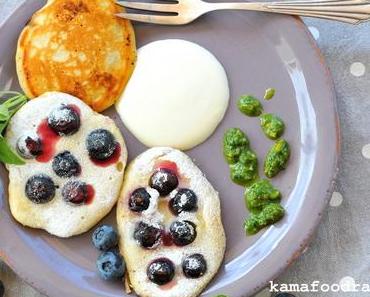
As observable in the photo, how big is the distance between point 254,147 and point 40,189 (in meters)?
0.49

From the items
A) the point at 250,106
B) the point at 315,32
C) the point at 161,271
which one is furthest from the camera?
the point at 315,32

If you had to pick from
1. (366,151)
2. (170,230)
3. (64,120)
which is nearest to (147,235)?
(170,230)

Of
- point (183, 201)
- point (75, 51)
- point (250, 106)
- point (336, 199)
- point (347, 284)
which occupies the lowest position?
point (347, 284)

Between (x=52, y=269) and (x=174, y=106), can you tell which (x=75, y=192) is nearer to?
(x=52, y=269)

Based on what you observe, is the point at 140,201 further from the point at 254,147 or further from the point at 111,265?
the point at 254,147

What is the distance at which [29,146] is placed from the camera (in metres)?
1.67

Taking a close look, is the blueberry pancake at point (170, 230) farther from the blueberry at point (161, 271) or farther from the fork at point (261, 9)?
the fork at point (261, 9)

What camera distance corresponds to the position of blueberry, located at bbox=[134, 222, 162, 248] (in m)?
1.65

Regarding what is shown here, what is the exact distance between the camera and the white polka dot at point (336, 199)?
1.79 meters

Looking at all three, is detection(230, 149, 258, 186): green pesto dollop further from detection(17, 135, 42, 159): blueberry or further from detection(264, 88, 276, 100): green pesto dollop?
detection(17, 135, 42, 159): blueberry

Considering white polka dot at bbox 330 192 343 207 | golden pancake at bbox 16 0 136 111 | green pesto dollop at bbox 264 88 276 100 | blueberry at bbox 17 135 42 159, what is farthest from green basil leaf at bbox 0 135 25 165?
white polka dot at bbox 330 192 343 207

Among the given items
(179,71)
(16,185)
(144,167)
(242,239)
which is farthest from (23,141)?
(242,239)

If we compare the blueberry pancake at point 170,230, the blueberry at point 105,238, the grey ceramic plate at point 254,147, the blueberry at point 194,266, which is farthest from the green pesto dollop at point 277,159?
Answer: the blueberry at point 105,238

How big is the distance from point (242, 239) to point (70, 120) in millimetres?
466
